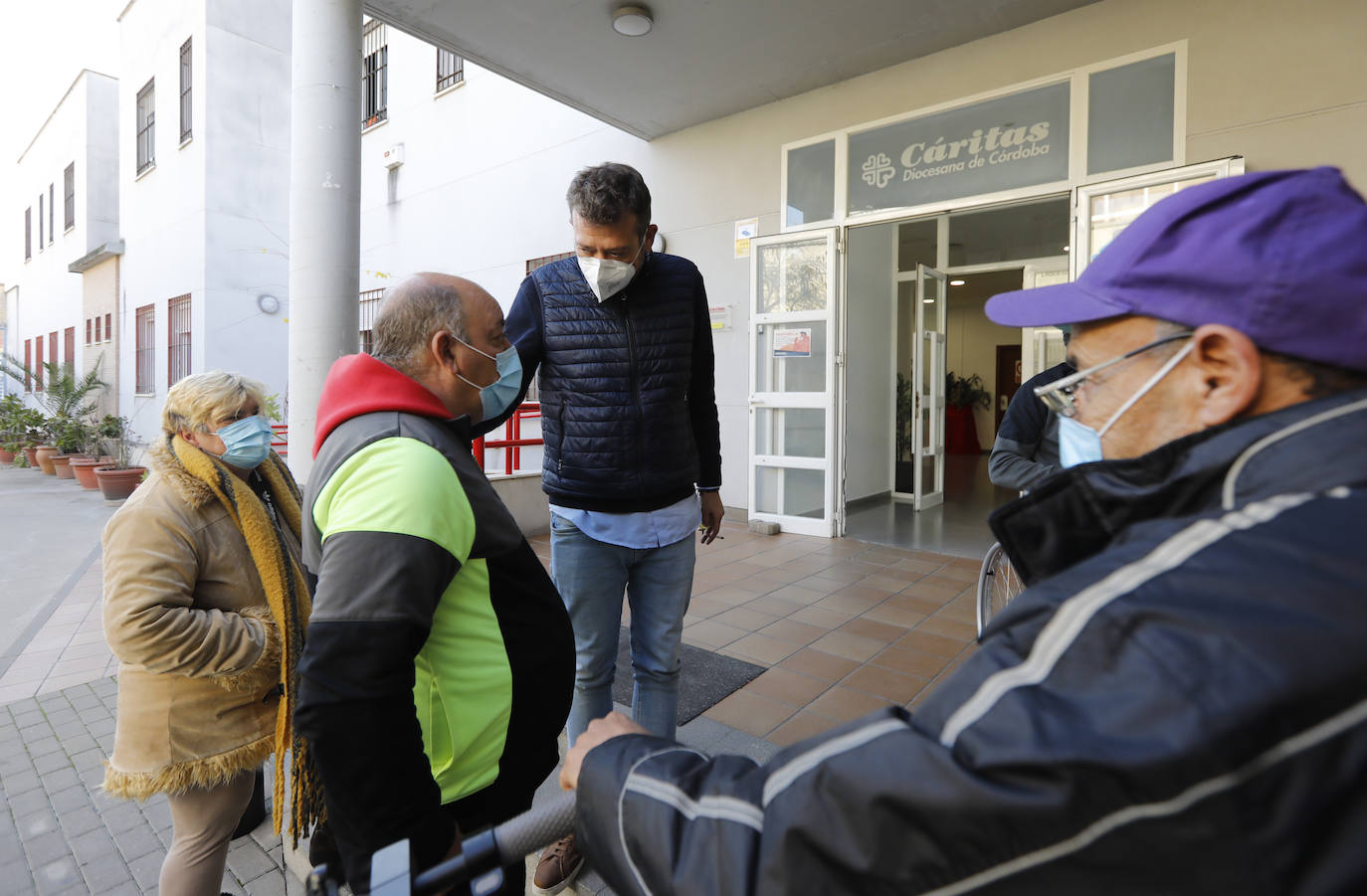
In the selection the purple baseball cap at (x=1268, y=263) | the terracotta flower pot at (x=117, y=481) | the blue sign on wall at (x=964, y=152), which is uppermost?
the blue sign on wall at (x=964, y=152)

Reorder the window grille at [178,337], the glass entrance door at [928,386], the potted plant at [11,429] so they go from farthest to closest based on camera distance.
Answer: the potted plant at [11,429] < the window grille at [178,337] < the glass entrance door at [928,386]

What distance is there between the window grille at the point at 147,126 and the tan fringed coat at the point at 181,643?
1456 cm

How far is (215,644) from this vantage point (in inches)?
68.6

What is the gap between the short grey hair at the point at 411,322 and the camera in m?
1.36

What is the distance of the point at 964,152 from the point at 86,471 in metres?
13.2

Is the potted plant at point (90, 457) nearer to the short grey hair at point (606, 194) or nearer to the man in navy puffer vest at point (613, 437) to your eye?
the man in navy puffer vest at point (613, 437)

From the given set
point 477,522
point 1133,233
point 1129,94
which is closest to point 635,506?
point 477,522

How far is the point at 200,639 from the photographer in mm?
1722

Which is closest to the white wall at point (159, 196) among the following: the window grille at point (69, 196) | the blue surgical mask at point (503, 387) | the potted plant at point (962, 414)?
the window grille at point (69, 196)

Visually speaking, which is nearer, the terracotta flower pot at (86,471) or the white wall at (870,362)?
the white wall at (870,362)

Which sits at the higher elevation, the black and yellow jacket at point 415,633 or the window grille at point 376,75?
the window grille at point 376,75

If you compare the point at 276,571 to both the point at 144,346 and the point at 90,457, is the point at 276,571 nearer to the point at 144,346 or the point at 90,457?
the point at 90,457

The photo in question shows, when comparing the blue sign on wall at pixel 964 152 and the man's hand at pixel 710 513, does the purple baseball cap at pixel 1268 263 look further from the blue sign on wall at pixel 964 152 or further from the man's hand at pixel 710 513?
the blue sign on wall at pixel 964 152

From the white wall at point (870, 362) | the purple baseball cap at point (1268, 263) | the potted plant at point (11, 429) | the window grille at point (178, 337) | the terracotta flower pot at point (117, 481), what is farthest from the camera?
the potted plant at point (11, 429)
